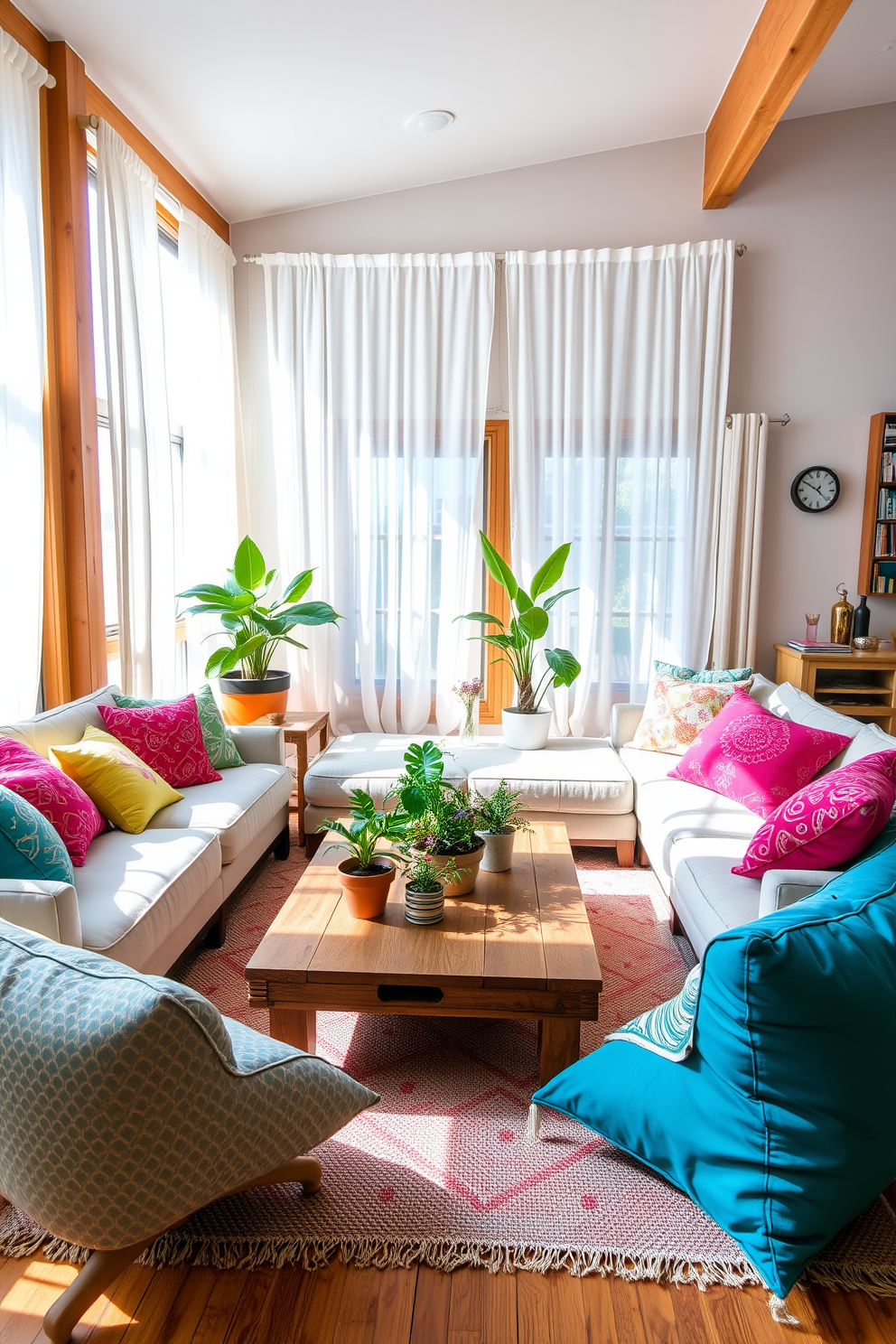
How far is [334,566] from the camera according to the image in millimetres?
4789

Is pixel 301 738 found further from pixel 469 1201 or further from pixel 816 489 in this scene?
pixel 816 489

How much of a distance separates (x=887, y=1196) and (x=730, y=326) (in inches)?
157

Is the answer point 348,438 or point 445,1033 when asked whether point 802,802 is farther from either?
point 348,438

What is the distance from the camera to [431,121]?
390 cm

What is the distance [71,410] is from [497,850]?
7.31 feet

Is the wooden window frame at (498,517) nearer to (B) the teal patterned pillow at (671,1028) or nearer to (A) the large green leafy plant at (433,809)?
(A) the large green leafy plant at (433,809)

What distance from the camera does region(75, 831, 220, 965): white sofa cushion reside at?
82.8 inches

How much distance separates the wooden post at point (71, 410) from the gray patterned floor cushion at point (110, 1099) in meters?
2.09

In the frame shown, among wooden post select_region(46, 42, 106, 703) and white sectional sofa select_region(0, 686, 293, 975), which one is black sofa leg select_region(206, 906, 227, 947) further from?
wooden post select_region(46, 42, 106, 703)

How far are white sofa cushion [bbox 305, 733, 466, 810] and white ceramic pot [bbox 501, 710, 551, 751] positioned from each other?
0.32 metres

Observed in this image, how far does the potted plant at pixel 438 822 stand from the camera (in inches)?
88.7

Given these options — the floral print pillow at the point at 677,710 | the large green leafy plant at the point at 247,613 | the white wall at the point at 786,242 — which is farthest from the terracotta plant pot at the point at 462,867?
the white wall at the point at 786,242

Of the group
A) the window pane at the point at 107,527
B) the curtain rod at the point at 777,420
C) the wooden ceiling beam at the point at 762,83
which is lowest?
the window pane at the point at 107,527

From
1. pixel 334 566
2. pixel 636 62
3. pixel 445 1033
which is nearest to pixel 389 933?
pixel 445 1033
